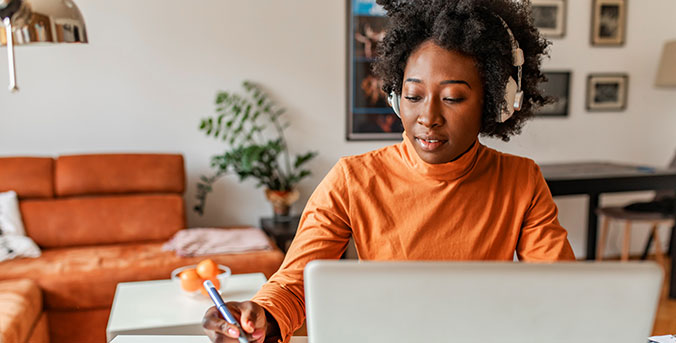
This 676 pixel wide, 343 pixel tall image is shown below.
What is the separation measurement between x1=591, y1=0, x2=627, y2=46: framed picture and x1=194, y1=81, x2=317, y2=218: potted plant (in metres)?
2.12

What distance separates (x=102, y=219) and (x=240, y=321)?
7.81ft

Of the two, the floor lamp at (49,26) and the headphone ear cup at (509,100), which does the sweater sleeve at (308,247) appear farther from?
the floor lamp at (49,26)

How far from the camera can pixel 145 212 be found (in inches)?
118

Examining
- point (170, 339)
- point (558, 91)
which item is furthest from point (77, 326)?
point (558, 91)

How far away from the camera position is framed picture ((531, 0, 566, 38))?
3.76m

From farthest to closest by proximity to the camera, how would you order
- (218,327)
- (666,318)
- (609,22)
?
(609,22)
(666,318)
(218,327)

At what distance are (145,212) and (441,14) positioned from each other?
2406 mm

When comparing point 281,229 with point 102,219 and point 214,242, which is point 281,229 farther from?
point 102,219

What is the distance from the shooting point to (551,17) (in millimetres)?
3791

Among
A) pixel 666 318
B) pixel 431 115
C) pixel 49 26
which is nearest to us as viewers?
pixel 431 115

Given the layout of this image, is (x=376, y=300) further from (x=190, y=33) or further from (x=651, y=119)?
(x=651, y=119)

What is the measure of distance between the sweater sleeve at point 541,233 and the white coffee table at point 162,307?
47.5 inches

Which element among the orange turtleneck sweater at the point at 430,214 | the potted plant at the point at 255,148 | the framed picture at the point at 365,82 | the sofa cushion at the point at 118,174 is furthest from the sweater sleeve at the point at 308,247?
the framed picture at the point at 365,82

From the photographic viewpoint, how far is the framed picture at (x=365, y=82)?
352 cm
